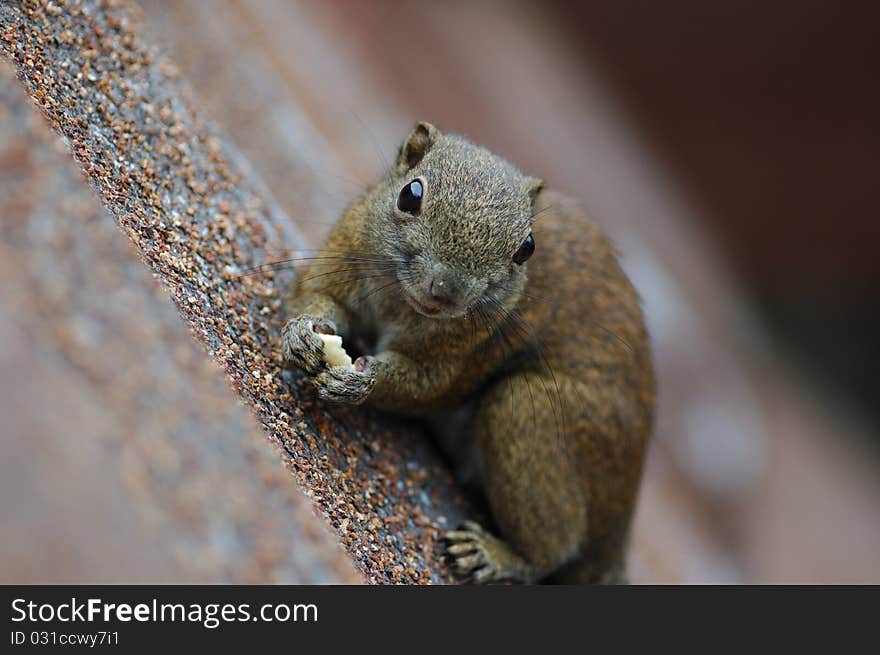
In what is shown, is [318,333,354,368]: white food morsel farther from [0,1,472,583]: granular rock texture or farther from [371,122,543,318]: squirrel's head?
[371,122,543,318]: squirrel's head

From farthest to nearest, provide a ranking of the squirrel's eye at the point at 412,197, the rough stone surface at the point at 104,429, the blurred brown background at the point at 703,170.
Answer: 1. the blurred brown background at the point at 703,170
2. the squirrel's eye at the point at 412,197
3. the rough stone surface at the point at 104,429

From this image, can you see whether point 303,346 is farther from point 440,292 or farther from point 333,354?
point 440,292

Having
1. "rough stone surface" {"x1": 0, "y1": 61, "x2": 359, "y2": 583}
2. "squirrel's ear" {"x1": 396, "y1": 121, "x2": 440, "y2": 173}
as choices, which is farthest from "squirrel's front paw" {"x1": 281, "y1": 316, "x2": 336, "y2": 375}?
"squirrel's ear" {"x1": 396, "y1": 121, "x2": 440, "y2": 173}

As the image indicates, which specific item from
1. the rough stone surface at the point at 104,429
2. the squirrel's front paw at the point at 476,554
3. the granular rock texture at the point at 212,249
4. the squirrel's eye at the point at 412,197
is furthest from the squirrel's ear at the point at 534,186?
the rough stone surface at the point at 104,429

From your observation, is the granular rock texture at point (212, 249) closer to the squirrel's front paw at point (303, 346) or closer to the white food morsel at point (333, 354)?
the squirrel's front paw at point (303, 346)

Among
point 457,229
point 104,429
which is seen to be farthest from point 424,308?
point 104,429

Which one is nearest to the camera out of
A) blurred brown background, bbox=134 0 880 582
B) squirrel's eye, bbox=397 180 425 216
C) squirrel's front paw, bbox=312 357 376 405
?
squirrel's front paw, bbox=312 357 376 405

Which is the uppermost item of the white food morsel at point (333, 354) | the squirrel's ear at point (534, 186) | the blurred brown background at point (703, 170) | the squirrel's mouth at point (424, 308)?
the blurred brown background at point (703, 170)
